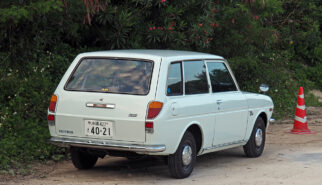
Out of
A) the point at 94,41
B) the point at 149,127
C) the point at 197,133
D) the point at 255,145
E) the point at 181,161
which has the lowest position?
the point at 255,145

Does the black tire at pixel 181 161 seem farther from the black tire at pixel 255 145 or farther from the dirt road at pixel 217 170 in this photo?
the black tire at pixel 255 145

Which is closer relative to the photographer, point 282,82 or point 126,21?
point 126,21

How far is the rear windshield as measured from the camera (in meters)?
8.21

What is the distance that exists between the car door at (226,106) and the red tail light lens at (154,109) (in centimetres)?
148

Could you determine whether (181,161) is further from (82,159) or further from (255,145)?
(255,145)

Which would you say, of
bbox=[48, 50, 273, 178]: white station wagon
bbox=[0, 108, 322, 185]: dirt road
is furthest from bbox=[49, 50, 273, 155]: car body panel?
bbox=[0, 108, 322, 185]: dirt road

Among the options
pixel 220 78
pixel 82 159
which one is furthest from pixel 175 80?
pixel 82 159

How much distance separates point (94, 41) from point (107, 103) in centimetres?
569

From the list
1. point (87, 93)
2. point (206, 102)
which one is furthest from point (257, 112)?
point (87, 93)

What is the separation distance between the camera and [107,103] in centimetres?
810

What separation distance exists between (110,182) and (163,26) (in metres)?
5.92

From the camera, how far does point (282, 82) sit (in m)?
19.2

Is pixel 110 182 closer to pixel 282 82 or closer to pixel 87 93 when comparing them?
pixel 87 93

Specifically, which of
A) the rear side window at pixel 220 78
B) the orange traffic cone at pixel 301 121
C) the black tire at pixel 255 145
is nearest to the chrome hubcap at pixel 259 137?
the black tire at pixel 255 145
